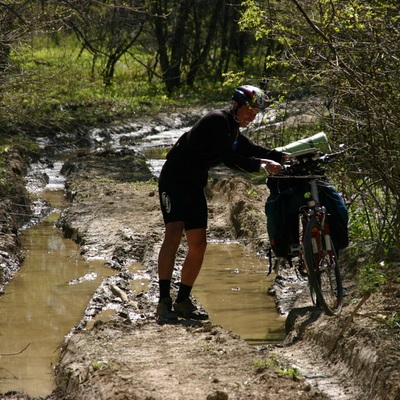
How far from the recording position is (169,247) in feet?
24.6

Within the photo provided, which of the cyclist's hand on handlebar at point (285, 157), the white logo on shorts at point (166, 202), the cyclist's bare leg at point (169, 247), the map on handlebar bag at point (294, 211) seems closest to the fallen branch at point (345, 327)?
the map on handlebar bag at point (294, 211)

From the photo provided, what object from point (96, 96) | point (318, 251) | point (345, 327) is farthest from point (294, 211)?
point (96, 96)

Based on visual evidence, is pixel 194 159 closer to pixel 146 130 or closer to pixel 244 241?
pixel 244 241

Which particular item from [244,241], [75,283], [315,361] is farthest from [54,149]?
[315,361]

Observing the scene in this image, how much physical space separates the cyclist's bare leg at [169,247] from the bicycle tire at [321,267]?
3.33ft

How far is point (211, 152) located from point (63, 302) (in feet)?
8.71

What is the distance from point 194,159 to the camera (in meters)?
7.33

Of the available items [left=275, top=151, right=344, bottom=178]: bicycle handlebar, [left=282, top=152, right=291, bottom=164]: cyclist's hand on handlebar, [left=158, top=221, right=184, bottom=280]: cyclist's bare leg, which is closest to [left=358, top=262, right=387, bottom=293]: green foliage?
[left=275, top=151, right=344, bottom=178]: bicycle handlebar

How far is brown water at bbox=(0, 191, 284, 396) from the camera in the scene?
7.27m

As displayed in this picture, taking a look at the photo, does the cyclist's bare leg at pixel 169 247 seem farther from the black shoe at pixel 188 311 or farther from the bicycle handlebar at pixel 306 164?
the bicycle handlebar at pixel 306 164

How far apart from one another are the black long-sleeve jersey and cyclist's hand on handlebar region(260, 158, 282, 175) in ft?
0.18

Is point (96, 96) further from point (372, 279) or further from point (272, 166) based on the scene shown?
point (372, 279)

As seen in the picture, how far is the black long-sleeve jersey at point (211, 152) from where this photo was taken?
280 inches

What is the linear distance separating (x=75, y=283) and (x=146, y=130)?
1560 centimetres
